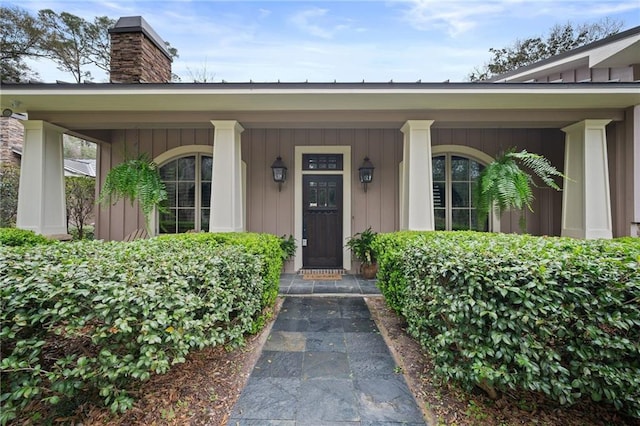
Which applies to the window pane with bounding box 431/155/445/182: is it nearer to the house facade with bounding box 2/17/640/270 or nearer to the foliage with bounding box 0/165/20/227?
the house facade with bounding box 2/17/640/270

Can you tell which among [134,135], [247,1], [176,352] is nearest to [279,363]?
[176,352]

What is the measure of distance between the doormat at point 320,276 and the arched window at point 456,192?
2118 mm

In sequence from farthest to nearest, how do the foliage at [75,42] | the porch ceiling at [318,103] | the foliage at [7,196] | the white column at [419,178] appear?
the foliage at [75,42] < the foliage at [7,196] < the white column at [419,178] < the porch ceiling at [318,103]

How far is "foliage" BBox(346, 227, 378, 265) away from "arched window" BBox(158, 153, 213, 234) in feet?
9.21

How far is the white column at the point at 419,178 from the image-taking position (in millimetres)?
4043

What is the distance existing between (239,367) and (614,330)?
2.32 metres

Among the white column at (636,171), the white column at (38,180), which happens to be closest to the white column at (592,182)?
the white column at (636,171)

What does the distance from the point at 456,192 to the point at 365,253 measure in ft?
6.92

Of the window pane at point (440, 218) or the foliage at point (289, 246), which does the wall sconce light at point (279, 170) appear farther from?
the window pane at point (440, 218)

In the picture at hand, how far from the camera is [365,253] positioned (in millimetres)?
4926

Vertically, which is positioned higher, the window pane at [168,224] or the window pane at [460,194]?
the window pane at [460,194]

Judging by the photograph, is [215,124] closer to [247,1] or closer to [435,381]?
[247,1]

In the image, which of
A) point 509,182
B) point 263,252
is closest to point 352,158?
point 509,182

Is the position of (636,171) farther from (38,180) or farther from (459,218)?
(38,180)
